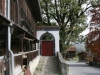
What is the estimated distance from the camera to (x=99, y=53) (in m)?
33.0

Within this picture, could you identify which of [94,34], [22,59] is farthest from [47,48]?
[22,59]

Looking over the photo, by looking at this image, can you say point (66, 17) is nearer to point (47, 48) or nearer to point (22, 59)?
point (47, 48)

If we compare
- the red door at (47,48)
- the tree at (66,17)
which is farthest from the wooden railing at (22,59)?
the tree at (66,17)

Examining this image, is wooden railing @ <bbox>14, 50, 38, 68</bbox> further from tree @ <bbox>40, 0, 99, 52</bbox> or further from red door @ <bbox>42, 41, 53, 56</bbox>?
tree @ <bbox>40, 0, 99, 52</bbox>

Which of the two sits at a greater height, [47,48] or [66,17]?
[66,17]

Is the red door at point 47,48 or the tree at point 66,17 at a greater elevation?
the tree at point 66,17

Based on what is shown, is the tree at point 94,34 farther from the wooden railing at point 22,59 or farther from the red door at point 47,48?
the wooden railing at point 22,59

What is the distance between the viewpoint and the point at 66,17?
41.5 m

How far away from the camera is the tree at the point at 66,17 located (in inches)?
1564

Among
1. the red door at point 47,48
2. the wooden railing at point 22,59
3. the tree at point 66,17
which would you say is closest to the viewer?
the wooden railing at point 22,59

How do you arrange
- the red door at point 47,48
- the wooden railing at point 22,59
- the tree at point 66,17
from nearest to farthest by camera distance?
the wooden railing at point 22,59 → the red door at point 47,48 → the tree at point 66,17

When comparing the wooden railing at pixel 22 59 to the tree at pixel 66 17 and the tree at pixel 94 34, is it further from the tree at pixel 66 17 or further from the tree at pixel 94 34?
the tree at pixel 66 17

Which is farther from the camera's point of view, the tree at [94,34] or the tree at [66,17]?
the tree at [66,17]

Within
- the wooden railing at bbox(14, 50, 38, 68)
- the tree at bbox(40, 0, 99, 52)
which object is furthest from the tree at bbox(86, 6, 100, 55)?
the wooden railing at bbox(14, 50, 38, 68)
